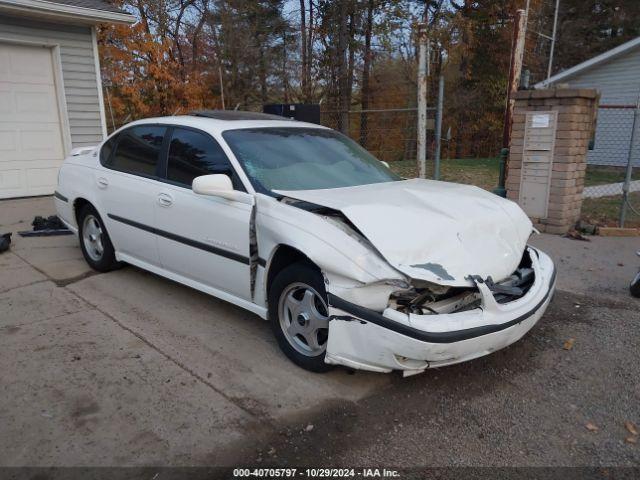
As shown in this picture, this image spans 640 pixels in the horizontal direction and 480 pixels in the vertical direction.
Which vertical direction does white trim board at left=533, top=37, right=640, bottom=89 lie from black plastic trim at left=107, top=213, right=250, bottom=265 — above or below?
above

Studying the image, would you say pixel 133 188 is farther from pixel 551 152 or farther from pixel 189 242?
pixel 551 152

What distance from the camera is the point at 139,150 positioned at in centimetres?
471

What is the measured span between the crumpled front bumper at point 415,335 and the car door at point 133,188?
2.14 metres

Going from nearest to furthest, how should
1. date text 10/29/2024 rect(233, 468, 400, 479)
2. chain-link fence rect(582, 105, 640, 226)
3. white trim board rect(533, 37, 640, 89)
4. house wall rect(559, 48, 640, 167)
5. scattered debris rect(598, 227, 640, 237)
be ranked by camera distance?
1. date text 10/29/2024 rect(233, 468, 400, 479)
2. scattered debris rect(598, 227, 640, 237)
3. chain-link fence rect(582, 105, 640, 226)
4. house wall rect(559, 48, 640, 167)
5. white trim board rect(533, 37, 640, 89)

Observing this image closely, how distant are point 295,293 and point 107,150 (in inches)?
114

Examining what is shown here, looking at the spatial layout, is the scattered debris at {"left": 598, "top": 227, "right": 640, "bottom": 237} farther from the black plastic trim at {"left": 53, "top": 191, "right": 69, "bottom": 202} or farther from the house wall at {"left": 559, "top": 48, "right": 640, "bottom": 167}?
the house wall at {"left": 559, "top": 48, "right": 640, "bottom": 167}

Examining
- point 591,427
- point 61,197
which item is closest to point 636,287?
point 591,427

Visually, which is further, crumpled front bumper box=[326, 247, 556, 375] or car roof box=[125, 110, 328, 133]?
car roof box=[125, 110, 328, 133]

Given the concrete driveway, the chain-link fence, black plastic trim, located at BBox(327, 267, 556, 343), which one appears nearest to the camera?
the concrete driveway

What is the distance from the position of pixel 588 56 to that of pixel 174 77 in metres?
24.3

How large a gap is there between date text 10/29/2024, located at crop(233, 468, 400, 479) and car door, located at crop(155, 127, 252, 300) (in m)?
1.37

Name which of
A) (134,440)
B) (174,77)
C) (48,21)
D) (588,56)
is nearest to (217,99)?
(174,77)

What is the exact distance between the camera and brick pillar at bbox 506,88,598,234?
6.73 m

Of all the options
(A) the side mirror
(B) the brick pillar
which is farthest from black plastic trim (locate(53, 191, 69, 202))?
(B) the brick pillar
